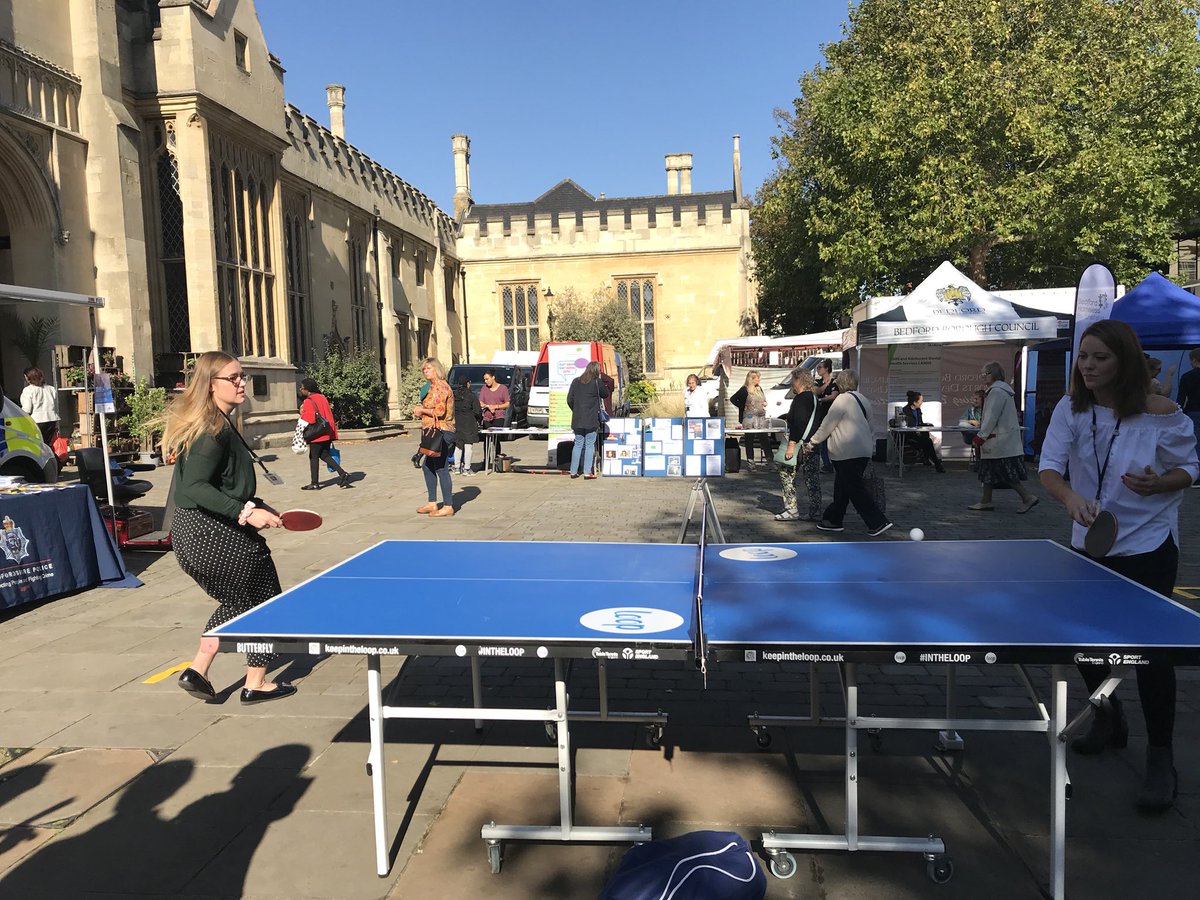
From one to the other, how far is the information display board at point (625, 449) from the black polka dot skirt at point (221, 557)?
679cm

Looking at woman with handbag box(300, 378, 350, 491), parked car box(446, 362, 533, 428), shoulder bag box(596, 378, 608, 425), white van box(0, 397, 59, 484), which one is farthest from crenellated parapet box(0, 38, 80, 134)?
shoulder bag box(596, 378, 608, 425)

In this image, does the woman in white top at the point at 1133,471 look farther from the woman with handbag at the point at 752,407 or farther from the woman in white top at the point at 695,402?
the woman in white top at the point at 695,402

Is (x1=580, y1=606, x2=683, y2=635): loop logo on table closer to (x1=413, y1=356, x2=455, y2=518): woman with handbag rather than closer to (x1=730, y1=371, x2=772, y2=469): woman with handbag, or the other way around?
(x1=413, y1=356, x2=455, y2=518): woman with handbag

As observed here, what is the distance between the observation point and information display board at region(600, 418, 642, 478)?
35.4ft

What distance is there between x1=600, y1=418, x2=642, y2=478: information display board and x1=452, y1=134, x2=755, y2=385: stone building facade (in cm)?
2900

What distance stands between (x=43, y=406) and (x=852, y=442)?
11.3 metres

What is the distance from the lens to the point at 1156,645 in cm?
234

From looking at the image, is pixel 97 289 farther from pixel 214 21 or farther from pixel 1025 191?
pixel 1025 191

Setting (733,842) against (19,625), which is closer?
(733,842)

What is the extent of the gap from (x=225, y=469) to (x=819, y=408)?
6855 mm

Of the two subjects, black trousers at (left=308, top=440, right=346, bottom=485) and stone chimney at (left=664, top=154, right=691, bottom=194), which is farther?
stone chimney at (left=664, top=154, right=691, bottom=194)

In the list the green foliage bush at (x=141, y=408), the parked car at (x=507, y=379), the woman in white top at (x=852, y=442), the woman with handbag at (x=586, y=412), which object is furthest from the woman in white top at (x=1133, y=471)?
the parked car at (x=507, y=379)

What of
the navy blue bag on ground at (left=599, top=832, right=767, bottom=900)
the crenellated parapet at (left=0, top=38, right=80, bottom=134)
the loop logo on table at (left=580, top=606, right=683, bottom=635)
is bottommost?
the navy blue bag on ground at (left=599, top=832, right=767, bottom=900)

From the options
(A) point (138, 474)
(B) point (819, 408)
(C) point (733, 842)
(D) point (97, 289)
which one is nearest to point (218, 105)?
(D) point (97, 289)
